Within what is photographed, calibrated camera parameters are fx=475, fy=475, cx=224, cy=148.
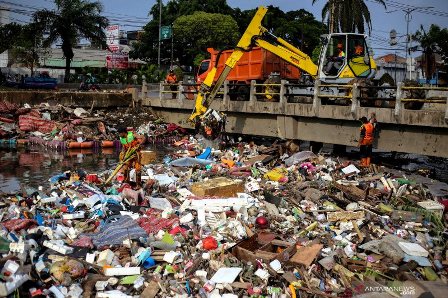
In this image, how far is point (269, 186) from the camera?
461 inches

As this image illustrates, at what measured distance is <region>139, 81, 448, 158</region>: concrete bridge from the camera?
1314 cm

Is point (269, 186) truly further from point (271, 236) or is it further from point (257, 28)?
point (257, 28)

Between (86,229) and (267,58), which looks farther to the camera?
(267,58)

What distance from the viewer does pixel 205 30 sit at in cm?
5131

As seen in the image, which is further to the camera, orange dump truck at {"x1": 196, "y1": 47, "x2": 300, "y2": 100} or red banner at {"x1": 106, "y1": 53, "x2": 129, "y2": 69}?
red banner at {"x1": 106, "y1": 53, "x2": 129, "y2": 69}

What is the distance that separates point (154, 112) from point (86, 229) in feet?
58.2

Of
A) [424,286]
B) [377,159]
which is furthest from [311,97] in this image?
[424,286]

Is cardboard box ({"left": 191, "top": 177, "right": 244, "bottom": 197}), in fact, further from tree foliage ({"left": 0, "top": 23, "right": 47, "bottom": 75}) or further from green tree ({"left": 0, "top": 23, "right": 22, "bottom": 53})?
green tree ({"left": 0, "top": 23, "right": 22, "bottom": 53})

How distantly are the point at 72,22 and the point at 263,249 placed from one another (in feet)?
108

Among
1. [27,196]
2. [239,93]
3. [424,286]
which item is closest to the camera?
[424,286]

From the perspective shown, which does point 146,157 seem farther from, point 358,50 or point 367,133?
point 358,50

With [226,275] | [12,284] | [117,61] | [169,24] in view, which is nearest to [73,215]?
[12,284]

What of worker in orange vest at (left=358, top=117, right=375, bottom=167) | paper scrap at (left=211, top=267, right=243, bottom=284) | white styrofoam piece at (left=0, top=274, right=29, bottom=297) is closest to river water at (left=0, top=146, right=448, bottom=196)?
worker in orange vest at (left=358, top=117, right=375, bottom=167)

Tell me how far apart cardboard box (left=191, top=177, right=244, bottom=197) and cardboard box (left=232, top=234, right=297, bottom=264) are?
7.97 ft
